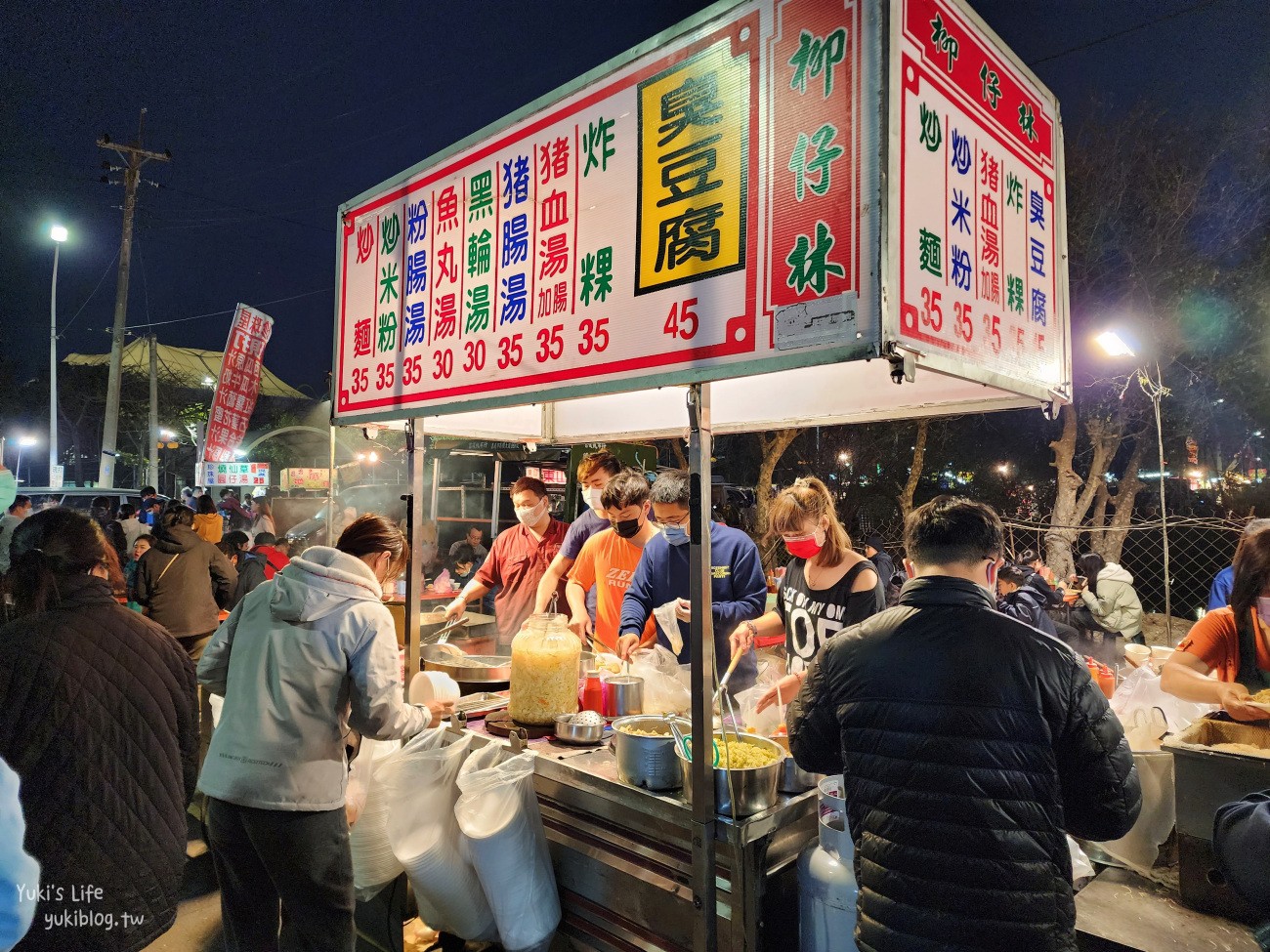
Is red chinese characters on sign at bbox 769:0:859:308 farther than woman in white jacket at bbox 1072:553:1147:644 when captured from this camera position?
No

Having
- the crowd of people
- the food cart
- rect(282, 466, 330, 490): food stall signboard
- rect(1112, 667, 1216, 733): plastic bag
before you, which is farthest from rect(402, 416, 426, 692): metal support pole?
rect(282, 466, 330, 490): food stall signboard

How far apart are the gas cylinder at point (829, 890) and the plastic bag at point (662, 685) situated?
946mm

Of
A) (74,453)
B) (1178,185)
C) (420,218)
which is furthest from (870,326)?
(74,453)

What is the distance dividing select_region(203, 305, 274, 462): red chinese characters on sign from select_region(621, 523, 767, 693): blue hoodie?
42.4ft

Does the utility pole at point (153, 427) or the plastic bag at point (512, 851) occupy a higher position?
the utility pole at point (153, 427)

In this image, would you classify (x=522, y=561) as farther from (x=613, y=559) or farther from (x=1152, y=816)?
(x=1152, y=816)

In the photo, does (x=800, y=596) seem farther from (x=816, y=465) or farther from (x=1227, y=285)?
(x=816, y=465)

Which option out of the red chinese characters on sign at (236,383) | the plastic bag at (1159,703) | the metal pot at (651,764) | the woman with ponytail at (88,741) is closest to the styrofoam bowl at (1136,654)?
the plastic bag at (1159,703)

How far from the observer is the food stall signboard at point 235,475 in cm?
1981

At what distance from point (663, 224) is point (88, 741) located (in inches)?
96.9

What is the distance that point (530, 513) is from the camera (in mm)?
5496

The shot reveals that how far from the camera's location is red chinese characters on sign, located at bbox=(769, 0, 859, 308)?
1.82 meters

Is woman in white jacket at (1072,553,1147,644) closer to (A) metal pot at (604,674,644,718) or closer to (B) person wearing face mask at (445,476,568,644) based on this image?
(B) person wearing face mask at (445,476,568,644)

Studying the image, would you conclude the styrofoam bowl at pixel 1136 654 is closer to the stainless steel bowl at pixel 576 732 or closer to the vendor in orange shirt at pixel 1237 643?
the vendor in orange shirt at pixel 1237 643
